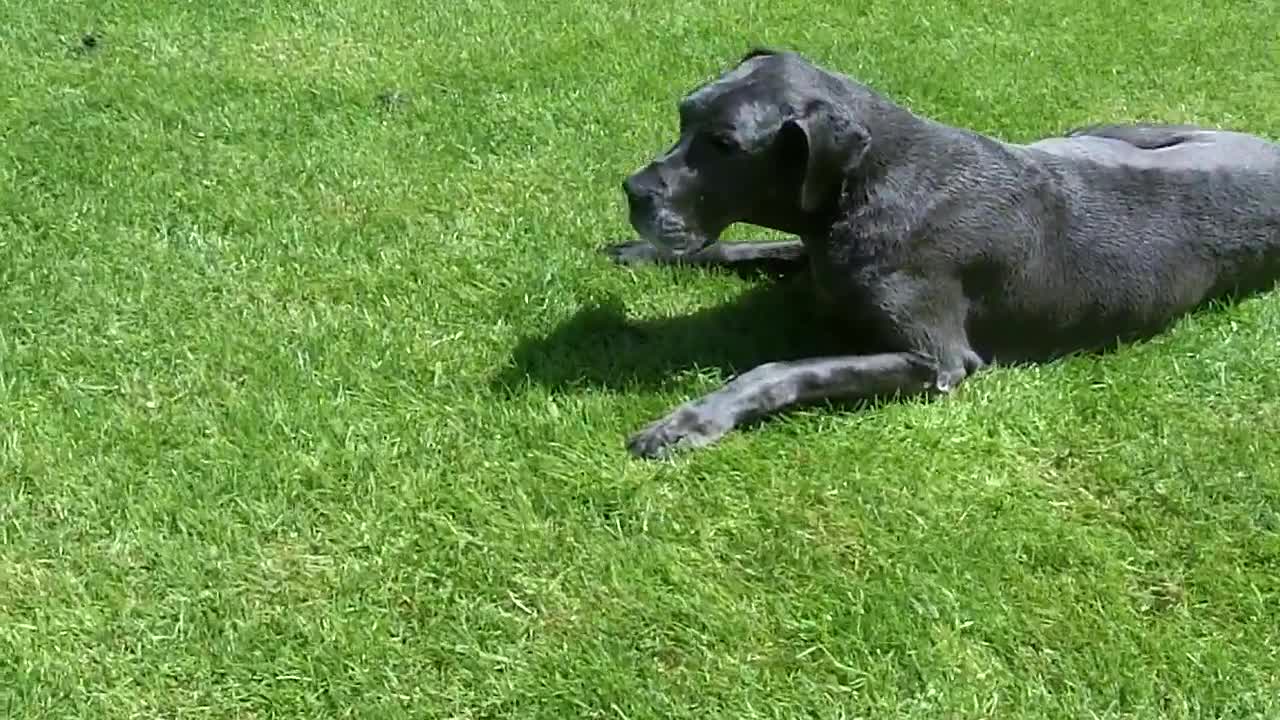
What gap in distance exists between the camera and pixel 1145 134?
5.04 metres

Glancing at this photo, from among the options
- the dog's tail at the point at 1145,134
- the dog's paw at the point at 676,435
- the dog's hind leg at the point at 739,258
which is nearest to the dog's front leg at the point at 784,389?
the dog's paw at the point at 676,435

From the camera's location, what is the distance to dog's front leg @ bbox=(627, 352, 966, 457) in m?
3.80

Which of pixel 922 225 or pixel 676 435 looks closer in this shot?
pixel 676 435

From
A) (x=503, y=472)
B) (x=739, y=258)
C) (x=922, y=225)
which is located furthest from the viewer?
(x=739, y=258)

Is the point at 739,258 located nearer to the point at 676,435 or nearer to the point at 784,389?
the point at 784,389

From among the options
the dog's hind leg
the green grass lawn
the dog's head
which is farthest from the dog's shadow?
the dog's head

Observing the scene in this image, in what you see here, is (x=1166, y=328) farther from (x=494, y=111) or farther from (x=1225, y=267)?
(x=494, y=111)

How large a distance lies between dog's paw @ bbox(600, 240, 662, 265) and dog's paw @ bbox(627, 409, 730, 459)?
1.04 meters

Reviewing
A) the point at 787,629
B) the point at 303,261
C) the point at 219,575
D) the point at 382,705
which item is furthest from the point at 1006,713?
the point at 303,261

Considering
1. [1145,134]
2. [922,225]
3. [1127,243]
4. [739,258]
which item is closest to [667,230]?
[922,225]

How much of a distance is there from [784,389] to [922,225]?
64 centimetres

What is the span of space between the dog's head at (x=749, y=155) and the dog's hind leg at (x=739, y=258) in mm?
724

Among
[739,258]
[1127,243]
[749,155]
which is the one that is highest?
[749,155]

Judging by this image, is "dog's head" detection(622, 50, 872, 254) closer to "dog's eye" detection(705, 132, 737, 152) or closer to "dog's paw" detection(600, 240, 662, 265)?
"dog's eye" detection(705, 132, 737, 152)
